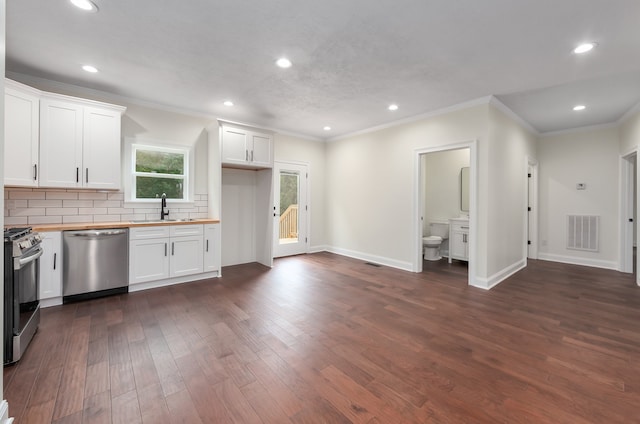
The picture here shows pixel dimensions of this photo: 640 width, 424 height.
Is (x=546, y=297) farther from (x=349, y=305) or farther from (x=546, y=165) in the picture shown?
(x=546, y=165)

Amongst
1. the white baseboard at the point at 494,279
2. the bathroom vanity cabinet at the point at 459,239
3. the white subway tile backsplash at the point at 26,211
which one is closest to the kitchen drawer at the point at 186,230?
the white subway tile backsplash at the point at 26,211

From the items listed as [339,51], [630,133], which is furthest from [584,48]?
[630,133]

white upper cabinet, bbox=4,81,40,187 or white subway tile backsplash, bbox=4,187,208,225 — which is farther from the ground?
white upper cabinet, bbox=4,81,40,187

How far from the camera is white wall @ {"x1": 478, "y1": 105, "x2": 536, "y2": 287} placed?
4.02 m

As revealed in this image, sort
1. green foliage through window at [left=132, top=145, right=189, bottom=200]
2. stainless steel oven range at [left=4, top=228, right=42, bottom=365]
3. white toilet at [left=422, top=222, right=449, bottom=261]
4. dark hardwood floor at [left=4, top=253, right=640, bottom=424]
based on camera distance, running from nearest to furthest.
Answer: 1. dark hardwood floor at [left=4, top=253, right=640, bottom=424]
2. stainless steel oven range at [left=4, top=228, right=42, bottom=365]
3. green foliage through window at [left=132, top=145, right=189, bottom=200]
4. white toilet at [left=422, top=222, right=449, bottom=261]

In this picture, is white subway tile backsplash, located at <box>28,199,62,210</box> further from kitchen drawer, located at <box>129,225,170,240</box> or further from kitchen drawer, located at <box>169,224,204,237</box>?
kitchen drawer, located at <box>169,224,204,237</box>

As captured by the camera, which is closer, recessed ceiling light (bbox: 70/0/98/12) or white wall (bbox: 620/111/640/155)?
recessed ceiling light (bbox: 70/0/98/12)

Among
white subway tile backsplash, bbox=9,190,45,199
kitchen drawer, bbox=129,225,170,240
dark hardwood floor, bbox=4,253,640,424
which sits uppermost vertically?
white subway tile backsplash, bbox=9,190,45,199

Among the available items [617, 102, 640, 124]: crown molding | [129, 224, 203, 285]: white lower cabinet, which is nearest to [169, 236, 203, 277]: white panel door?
[129, 224, 203, 285]: white lower cabinet

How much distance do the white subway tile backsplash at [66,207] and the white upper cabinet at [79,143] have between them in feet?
1.09

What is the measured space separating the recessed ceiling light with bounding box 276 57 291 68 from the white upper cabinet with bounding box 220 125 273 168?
6.40ft

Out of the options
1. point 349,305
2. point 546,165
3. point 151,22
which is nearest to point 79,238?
point 151,22

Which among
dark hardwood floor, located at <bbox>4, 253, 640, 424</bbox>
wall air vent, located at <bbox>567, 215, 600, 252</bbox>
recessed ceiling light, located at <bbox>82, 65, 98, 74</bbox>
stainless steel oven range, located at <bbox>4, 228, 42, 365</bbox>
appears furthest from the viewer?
wall air vent, located at <bbox>567, 215, 600, 252</bbox>

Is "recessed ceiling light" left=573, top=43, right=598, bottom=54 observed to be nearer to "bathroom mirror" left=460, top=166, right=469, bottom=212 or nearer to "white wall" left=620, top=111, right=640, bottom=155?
"white wall" left=620, top=111, right=640, bottom=155
